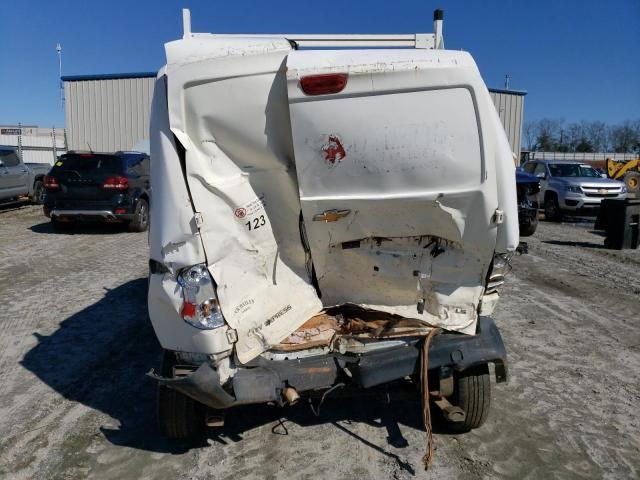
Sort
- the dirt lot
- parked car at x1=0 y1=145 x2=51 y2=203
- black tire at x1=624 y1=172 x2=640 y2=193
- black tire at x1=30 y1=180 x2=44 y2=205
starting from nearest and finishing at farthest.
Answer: the dirt lot < black tire at x1=624 y1=172 x2=640 y2=193 < parked car at x1=0 y1=145 x2=51 y2=203 < black tire at x1=30 y1=180 x2=44 y2=205

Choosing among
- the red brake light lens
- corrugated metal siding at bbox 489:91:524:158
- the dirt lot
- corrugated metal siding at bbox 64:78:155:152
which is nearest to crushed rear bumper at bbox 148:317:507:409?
the dirt lot

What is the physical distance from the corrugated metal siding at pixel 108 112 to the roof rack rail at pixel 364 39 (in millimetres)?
21547

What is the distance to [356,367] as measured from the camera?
11.0ft

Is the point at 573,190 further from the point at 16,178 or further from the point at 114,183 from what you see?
the point at 16,178

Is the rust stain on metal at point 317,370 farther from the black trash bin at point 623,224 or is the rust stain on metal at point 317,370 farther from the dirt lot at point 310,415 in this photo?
the black trash bin at point 623,224

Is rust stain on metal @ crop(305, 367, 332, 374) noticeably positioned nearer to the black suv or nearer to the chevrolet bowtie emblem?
the chevrolet bowtie emblem

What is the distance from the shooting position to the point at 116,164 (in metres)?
12.3

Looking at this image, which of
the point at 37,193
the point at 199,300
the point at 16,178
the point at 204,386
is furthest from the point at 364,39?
the point at 37,193

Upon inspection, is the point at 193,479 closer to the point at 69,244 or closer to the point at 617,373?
the point at 617,373

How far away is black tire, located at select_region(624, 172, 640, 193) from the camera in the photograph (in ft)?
43.2

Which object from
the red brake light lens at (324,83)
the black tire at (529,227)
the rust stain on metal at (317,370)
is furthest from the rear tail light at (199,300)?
the black tire at (529,227)

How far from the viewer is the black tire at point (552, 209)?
1688 centimetres

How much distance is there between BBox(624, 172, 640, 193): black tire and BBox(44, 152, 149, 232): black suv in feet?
37.8

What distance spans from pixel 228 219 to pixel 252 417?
1599mm
